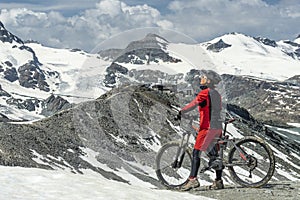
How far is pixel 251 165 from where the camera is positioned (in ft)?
54.2

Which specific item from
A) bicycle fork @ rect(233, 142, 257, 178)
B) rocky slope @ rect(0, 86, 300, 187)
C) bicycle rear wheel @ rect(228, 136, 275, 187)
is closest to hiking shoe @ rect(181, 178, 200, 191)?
bicycle rear wheel @ rect(228, 136, 275, 187)

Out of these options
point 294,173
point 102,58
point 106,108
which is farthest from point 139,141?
point 102,58

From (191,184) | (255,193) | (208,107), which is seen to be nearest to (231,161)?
(255,193)

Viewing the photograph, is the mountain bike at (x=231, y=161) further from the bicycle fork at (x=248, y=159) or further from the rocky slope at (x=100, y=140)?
the rocky slope at (x=100, y=140)

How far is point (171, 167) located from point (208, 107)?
3.13 meters

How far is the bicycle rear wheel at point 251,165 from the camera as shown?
16.2 meters

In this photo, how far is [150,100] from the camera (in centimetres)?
9656

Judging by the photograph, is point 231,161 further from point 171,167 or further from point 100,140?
point 100,140

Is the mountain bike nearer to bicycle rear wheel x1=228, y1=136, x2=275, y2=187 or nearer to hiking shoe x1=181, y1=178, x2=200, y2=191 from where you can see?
bicycle rear wheel x1=228, y1=136, x2=275, y2=187

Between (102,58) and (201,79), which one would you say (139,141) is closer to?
(102,58)

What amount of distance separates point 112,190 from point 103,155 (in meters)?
50.4

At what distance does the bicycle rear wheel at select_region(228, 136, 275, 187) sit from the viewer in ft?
53.1

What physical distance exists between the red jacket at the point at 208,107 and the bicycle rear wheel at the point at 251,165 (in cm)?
123

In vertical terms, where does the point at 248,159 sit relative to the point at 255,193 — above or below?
above
